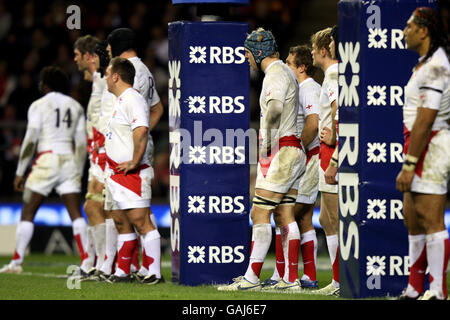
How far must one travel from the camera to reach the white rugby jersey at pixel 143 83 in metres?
11.5

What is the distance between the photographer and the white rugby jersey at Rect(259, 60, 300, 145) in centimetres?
980

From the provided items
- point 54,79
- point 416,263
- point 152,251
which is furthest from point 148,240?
point 416,263

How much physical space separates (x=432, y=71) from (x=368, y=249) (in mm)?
1533

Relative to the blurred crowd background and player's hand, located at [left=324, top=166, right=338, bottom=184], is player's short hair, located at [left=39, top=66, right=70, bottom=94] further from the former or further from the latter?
player's hand, located at [left=324, top=166, right=338, bottom=184]

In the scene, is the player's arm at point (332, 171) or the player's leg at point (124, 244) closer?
the player's arm at point (332, 171)

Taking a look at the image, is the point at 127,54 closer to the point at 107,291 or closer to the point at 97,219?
the point at 97,219

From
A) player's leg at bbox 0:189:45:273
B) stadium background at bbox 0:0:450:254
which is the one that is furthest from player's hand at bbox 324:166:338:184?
stadium background at bbox 0:0:450:254

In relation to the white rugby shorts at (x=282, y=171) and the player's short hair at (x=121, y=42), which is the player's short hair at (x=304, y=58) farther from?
the player's short hair at (x=121, y=42)

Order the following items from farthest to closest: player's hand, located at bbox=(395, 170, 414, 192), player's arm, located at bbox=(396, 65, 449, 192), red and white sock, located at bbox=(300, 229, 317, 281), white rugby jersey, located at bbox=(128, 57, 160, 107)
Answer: white rugby jersey, located at bbox=(128, 57, 160, 107) < red and white sock, located at bbox=(300, 229, 317, 281) < player's hand, located at bbox=(395, 170, 414, 192) < player's arm, located at bbox=(396, 65, 449, 192)

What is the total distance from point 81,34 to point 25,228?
7812mm

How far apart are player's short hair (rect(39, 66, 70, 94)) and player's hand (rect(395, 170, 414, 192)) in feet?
19.8

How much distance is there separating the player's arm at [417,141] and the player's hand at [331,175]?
157 centimetres

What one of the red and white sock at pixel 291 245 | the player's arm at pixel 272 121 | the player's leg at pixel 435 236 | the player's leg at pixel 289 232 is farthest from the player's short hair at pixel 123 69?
the player's leg at pixel 435 236

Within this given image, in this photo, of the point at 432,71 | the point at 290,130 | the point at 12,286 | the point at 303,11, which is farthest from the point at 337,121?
the point at 303,11
